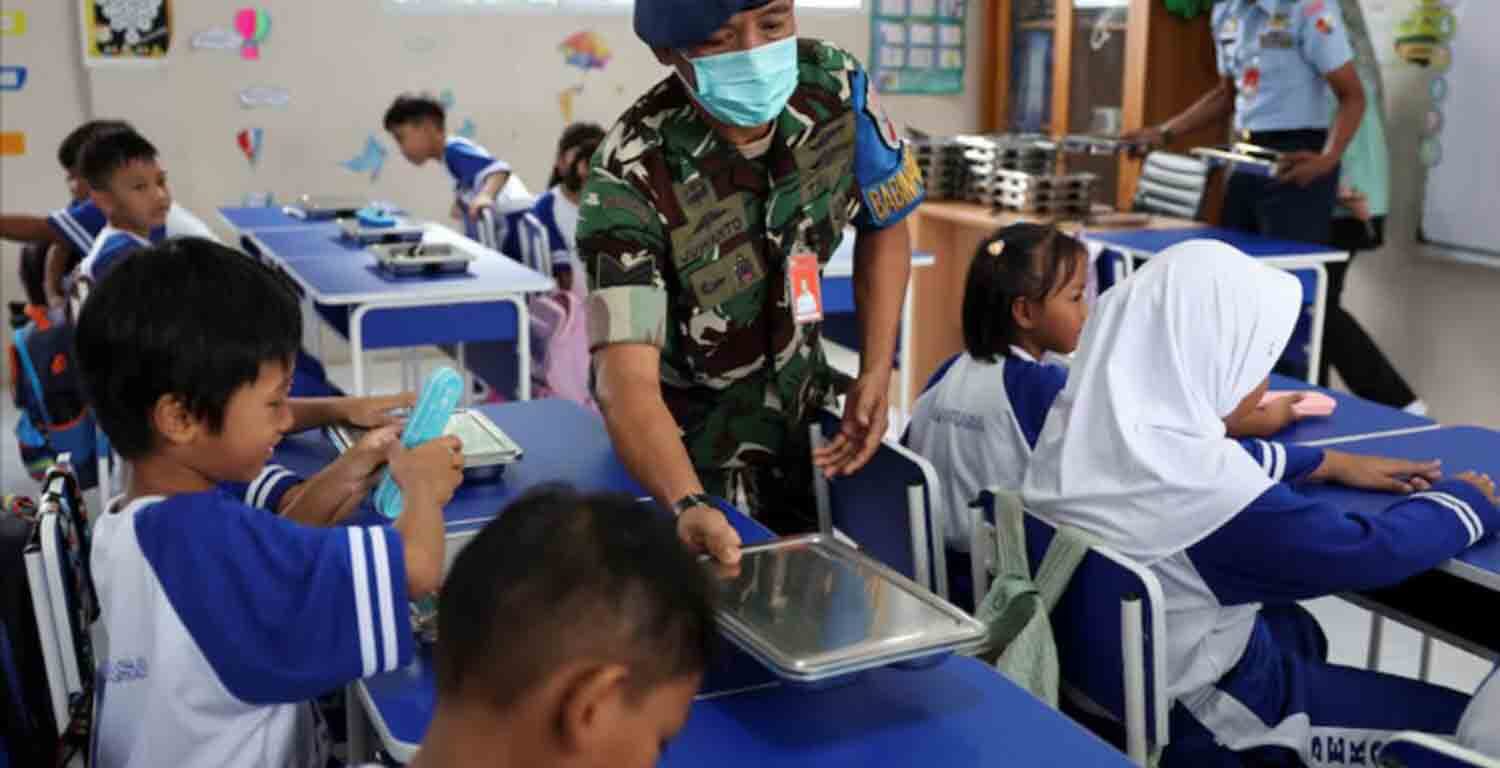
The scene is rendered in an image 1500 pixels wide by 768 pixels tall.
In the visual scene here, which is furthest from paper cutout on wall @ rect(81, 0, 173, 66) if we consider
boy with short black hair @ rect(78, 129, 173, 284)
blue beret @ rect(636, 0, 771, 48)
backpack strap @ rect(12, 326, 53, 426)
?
blue beret @ rect(636, 0, 771, 48)

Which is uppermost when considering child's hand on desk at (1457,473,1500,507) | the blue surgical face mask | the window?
the window

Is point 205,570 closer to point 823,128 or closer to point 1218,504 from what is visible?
point 823,128

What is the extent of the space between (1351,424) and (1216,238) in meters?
2.13

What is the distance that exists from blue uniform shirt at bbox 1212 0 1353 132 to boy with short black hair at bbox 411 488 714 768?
4.01 meters

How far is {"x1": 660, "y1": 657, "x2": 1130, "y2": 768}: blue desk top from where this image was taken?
4.02ft

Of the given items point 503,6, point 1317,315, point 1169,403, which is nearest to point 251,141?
point 503,6

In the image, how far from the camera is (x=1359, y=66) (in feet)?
14.8

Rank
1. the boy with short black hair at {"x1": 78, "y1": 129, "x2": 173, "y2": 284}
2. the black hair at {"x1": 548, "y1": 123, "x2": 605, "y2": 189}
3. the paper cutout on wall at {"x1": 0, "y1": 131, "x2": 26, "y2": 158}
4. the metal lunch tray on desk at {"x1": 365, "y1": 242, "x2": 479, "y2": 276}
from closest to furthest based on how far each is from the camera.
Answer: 1. the boy with short black hair at {"x1": 78, "y1": 129, "x2": 173, "y2": 284}
2. the metal lunch tray on desk at {"x1": 365, "y1": 242, "x2": 479, "y2": 276}
3. the black hair at {"x1": 548, "y1": 123, "x2": 605, "y2": 189}
4. the paper cutout on wall at {"x1": 0, "y1": 131, "x2": 26, "y2": 158}

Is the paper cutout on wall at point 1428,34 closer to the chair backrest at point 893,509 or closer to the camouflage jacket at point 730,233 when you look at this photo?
the camouflage jacket at point 730,233

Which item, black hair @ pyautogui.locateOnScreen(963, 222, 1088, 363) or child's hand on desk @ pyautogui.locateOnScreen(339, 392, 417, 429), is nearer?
child's hand on desk @ pyautogui.locateOnScreen(339, 392, 417, 429)

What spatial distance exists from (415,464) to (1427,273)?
4212mm

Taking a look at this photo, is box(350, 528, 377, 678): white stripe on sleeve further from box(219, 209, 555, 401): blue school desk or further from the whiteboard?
the whiteboard

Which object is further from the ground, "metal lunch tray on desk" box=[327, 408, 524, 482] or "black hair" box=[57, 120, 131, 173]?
"black hair" box=[57, 120, 131, 173]

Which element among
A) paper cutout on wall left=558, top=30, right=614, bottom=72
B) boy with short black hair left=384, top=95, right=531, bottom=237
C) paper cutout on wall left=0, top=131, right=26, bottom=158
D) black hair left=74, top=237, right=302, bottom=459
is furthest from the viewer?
paper cutout on wall left=558, top=30, right=614, bottom=72
